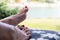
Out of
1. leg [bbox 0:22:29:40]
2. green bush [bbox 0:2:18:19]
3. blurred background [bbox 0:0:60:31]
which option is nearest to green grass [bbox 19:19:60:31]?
blurred background [bbox 0:0:60:31]

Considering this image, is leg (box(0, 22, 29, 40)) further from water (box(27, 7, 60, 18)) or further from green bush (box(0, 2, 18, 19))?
water (box(27, 7, 60, 18))

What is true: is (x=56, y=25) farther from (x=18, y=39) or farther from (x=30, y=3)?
(x=18, y=39)

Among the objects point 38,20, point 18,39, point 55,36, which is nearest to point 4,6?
point 38,20

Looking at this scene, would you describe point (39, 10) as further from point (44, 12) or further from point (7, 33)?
point (7, 33)

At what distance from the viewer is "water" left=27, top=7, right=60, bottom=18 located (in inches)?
83.7

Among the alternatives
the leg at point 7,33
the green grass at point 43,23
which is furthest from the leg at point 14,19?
the green grass at point 43,23

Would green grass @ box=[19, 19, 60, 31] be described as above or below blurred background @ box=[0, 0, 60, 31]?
below

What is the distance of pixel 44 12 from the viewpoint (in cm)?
212

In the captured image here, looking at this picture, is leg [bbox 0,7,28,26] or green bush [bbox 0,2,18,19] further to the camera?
green bush [bbox 0,2,18,19]

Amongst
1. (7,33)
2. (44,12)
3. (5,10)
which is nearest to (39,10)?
(44,12)

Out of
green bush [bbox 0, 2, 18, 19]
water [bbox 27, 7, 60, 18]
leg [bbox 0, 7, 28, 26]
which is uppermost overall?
leg [bbox 0, 7, 28, 26]

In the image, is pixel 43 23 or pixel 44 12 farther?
pixel 44 12

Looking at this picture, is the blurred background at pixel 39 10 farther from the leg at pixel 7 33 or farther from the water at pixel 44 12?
the leg at pixel 7 33

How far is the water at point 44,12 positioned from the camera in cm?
212
